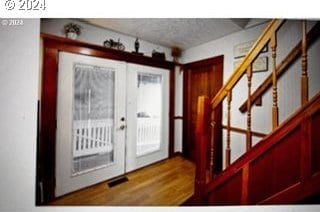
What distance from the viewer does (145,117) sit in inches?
44.9

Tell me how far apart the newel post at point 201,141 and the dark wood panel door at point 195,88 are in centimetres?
5

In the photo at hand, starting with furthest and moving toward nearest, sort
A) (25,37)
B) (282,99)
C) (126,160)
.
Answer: (126,160), (282,99), (25,37)

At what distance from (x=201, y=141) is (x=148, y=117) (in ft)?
1.31

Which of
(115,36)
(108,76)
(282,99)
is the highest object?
(115,36)

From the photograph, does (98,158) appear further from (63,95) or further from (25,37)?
(25,37)

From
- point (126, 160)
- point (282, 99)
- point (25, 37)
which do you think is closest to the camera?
point (25, 37)

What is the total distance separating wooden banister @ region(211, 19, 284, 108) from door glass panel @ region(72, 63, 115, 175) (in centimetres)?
71

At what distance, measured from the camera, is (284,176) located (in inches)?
33.5

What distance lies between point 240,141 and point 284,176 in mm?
283

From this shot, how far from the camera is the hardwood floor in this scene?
0.92 meters

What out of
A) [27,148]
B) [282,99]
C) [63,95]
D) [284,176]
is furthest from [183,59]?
[27,148]

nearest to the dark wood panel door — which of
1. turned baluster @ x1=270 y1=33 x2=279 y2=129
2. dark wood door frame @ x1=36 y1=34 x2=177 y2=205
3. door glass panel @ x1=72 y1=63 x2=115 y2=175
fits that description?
turned baluster @ x1=270 y1=33 x2=279 y2=129

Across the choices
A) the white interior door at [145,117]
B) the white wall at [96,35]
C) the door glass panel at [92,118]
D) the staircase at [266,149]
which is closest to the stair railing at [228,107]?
the staircase at [266,149]

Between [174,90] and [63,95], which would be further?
[174,90]
